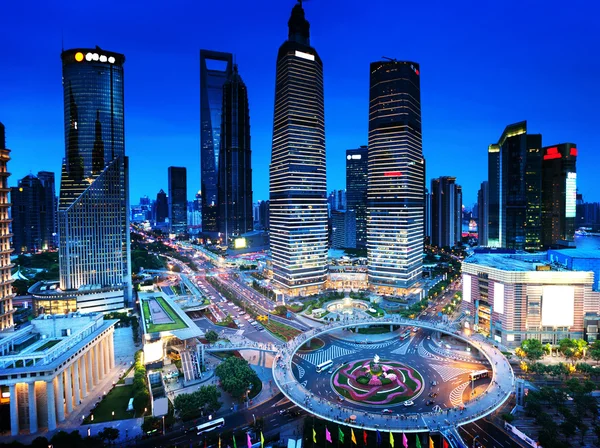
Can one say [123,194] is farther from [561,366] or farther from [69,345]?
[561,366]

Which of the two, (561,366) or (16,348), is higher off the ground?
(16,348)

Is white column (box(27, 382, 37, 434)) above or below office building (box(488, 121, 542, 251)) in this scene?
below

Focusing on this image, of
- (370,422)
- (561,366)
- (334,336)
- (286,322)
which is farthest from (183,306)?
(561,366)

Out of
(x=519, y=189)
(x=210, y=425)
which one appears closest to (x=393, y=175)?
(x=519, y=189)

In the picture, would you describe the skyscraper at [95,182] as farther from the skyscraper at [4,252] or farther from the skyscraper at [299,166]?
the skyscraper at [299,166]

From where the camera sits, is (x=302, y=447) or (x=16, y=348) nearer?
(x=302, y=447)

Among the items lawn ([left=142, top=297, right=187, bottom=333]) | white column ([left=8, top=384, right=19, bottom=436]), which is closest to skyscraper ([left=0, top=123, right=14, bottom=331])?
white column ([left=8, top=384, right=19, bottom=436])

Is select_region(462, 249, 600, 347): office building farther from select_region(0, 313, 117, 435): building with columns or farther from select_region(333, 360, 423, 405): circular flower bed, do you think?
select_region(0, 313, 117, 435): building with columns
